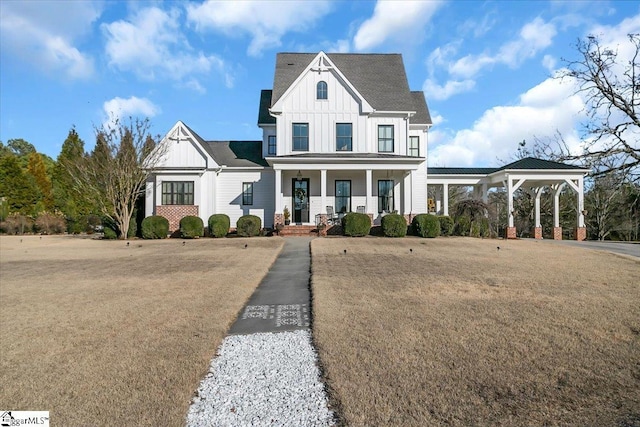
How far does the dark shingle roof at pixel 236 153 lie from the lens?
26.7 metres

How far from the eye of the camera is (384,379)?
4.23 m

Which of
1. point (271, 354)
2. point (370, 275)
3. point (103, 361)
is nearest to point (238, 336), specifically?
point (271, 354)

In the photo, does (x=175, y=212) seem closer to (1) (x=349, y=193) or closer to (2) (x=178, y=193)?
(2) (x=178, y=193)

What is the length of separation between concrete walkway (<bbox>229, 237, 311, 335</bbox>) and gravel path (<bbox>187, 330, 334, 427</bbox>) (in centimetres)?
76

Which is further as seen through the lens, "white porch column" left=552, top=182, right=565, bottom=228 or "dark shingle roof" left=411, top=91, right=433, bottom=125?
"dark shingle roof" left=411, top=91, right=433, bottom=125

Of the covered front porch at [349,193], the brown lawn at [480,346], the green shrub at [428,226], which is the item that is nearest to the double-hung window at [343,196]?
the covered front porch at [349,193]

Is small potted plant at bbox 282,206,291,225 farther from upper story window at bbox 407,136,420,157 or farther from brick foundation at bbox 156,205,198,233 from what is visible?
upper story window at bbox 407,136,420,157

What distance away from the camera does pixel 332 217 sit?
24562 mm

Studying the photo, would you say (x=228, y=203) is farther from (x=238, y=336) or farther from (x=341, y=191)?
(x=238, y=336)

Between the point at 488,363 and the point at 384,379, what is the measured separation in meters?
1.27

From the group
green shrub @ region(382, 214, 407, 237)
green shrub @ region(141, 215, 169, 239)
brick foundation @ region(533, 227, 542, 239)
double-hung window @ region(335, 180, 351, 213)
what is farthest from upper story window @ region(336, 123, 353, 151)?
brick foundation @ region(533, 227, 542, 239)

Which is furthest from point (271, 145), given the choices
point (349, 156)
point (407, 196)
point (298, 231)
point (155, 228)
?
point (407, 196)

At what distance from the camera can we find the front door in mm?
25781

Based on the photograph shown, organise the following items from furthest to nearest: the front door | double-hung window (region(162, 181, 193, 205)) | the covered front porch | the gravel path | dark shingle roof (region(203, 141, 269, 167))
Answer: dark shingle roof (region(203, 141, 269, 167)) < the front door < the covered front porch < double-hung window (region(162, 181, 193, 205)) < the gravel path
